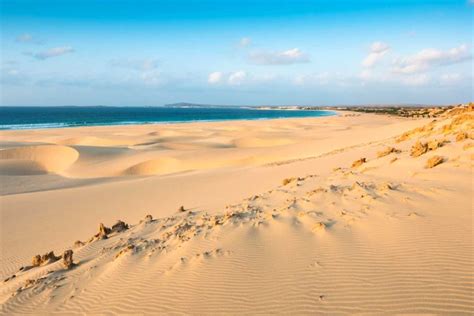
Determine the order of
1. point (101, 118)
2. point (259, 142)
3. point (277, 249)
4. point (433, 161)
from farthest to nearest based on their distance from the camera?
point (101, 118) → point (259, 142) → point (433, 161) → point (277, 249)

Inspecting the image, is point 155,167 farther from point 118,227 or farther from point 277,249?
point 277,249

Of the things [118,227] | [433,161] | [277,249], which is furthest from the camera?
[433,161]

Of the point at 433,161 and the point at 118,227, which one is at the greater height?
the point at 433,161

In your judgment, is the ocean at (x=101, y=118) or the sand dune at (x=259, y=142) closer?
the sand dune at (x=259, y=142)

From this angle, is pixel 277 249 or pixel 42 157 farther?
pixel 42 157

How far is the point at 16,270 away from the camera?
696cm

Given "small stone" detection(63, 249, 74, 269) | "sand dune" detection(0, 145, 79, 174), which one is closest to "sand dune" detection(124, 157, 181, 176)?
"sand dune" detection(0, 145, 79, 174)

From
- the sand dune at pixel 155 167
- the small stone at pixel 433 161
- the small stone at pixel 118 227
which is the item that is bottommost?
the sand dune at pixel 155 167

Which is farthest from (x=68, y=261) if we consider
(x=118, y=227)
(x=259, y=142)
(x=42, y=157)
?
(x=259, y=142)

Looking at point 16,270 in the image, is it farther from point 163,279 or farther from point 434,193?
point 434,193

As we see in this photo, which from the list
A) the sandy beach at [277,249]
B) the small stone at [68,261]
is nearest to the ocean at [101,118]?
the sandy beach at [277,249]

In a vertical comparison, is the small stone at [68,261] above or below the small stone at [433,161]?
below

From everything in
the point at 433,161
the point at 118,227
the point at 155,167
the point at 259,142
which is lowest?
the point at 155,167

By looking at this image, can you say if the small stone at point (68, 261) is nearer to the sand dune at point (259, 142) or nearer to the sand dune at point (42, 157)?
the sand dune at point (42, 157)
